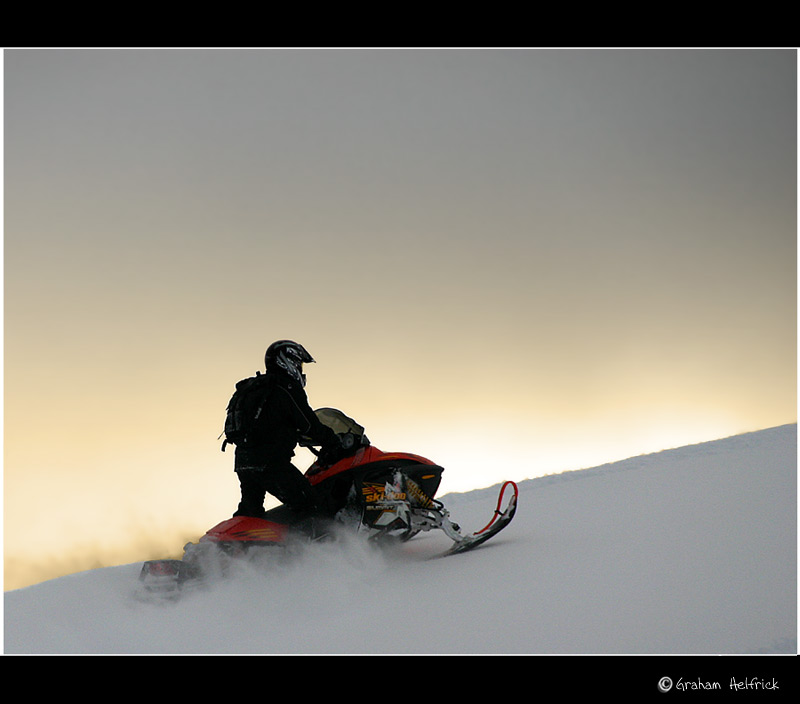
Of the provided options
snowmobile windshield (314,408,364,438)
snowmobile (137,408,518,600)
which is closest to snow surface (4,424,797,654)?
snowmobile (137,408,518,600)

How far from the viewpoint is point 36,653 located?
4.48 m

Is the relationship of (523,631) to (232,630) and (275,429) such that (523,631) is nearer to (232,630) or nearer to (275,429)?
(232,630)

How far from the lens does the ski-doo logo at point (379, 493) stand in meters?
5.55

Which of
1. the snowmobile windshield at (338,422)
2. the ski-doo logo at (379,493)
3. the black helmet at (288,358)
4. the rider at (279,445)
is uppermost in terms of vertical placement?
the black helmet at (288,358)

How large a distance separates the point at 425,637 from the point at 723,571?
6.29ft

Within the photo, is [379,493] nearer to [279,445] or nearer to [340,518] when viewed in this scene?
[340,518]

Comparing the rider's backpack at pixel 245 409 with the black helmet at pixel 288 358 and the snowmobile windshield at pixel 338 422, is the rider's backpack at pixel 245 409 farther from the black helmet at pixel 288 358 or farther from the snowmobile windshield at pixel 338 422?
the snowmobile windshield at pixel 338 422

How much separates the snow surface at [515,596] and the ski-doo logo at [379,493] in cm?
36

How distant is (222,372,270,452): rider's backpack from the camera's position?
5461 mm

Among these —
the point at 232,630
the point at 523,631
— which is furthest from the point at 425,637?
the point at 232,630

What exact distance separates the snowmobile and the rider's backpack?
0.48 metres
